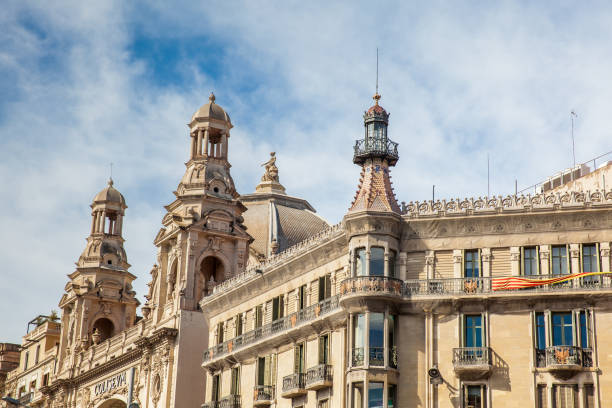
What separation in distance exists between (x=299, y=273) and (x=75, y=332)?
43.9 metres

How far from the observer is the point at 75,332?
10181 cm

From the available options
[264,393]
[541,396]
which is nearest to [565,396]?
[541,396]

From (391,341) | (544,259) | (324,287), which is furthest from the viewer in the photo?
(324,287)

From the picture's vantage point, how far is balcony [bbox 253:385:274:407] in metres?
62.7

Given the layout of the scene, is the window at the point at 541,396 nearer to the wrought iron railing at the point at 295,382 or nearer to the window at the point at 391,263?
the window at the point at 391,263

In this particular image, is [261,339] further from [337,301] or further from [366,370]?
[366,370]

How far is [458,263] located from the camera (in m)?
55.8

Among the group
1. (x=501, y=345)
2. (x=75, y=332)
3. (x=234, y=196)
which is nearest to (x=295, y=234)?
(x=234, y=196)

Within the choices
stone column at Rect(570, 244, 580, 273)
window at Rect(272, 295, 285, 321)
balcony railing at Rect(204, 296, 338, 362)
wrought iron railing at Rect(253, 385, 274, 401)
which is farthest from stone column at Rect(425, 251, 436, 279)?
wrought iron railing at Rect(253, 385, 274, 401)

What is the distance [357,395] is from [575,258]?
12.4 m

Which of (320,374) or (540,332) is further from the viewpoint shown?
(320,374)

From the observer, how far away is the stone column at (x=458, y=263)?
55.6 m

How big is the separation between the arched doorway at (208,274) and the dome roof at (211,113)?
10505 millimetres

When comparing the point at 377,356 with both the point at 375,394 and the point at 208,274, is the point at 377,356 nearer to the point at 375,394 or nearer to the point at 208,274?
the point at 375,394
